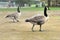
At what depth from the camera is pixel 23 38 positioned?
35.7ft

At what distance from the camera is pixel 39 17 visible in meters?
12.7

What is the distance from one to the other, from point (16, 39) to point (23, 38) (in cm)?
49

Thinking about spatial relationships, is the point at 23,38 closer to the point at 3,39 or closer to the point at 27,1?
the point at 3,39

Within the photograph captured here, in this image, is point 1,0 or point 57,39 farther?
point 1,0

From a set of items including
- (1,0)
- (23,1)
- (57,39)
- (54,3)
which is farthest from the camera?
(1,0)

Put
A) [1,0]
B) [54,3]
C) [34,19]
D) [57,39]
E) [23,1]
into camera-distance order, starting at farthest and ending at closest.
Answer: [1,0] < [23,1] < [54,3] < [34,19] < [57,39]

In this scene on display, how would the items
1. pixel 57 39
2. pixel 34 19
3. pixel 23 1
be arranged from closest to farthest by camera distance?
pixel 57 39, pixel 34 19, pixel 23 1

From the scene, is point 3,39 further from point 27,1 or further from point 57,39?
point 27,1

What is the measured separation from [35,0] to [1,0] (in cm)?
1394

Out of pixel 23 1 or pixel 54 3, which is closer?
pixel 54 3

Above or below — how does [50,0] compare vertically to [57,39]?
below

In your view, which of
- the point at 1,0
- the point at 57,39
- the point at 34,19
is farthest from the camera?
the point at 1,0

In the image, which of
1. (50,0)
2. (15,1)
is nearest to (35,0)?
(15,1)

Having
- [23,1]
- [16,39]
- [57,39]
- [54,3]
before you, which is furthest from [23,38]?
[23,1]
